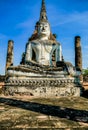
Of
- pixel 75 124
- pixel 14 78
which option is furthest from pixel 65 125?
pixel 14 78

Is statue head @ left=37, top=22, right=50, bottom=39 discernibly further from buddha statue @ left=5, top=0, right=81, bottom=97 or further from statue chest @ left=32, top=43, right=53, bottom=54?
buddha statue @ left=5, top=0, right=81, bottom=97

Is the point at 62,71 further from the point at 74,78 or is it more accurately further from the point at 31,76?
the point at 31,76

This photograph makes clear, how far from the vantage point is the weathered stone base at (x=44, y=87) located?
12055 mm

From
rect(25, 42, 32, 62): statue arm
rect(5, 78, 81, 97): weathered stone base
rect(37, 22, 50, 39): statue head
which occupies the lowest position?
rect(5, 78, 81, 97): weathered stone base

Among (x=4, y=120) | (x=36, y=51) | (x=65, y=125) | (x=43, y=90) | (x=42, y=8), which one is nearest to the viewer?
(x=65, y=125)

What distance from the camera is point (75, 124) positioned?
5148 millimetres

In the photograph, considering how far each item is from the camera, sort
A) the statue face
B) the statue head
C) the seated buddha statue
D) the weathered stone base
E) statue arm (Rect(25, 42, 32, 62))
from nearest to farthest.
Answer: the weathered stone base < statue arm (Rect(25, 42, 32, 62)) < the seated buddha statue < the statue head < the statue face

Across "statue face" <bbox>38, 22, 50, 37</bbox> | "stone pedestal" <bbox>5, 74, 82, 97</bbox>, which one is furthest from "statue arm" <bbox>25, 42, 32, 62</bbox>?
"stone pedestal" <bbox>5, 74, 82, 97</bbox>

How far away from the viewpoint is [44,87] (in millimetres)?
12164

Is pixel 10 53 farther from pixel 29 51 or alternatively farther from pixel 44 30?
pixel 29 51

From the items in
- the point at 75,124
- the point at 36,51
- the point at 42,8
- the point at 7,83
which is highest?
the point at 42,8

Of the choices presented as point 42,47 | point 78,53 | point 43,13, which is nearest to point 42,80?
point 42,47

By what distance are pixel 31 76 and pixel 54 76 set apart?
1458 millimetres

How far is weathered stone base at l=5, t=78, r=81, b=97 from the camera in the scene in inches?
475
